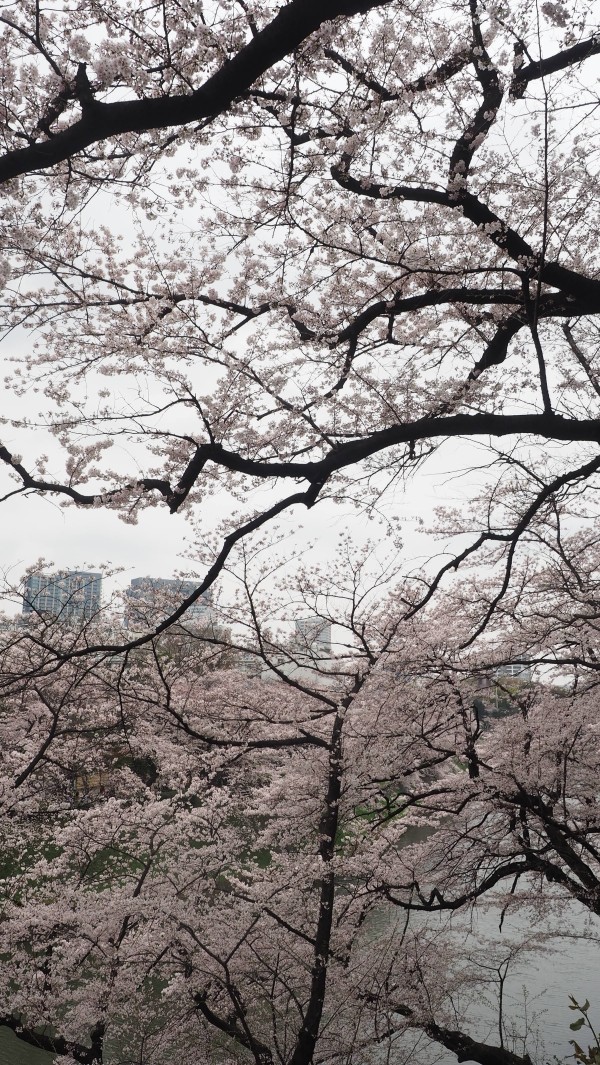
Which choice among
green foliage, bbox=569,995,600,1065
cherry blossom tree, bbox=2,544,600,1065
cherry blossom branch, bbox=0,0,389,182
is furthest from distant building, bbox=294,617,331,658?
cherry blossom branch, bbox=0,0,389,182

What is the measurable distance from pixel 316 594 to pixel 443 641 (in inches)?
66.8

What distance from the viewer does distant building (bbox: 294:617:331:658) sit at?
760 centimetres

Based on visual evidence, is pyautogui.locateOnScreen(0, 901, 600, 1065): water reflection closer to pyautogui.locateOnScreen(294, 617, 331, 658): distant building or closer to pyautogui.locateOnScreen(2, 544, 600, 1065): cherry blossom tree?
pyautogui.locateOnScreen(2, 544, 600, 1065): cherry blossom tree

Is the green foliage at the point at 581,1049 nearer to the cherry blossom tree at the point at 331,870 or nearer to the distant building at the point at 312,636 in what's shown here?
the cherry blossom tree at the point at 331,870

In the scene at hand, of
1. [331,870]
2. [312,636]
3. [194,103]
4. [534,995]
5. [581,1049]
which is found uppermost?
[312,636]

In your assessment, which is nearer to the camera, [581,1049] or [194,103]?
[194,103]

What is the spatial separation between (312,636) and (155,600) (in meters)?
1.70

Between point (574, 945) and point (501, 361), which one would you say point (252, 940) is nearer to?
point (501, 361)

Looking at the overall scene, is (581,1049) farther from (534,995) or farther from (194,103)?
(194,103)

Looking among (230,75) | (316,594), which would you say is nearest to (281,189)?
(230,75)

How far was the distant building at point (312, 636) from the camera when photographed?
24.9 feet

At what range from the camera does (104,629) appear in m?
9.05

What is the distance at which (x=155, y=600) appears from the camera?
7.87m

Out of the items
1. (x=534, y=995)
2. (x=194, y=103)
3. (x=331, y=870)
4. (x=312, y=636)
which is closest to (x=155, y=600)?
(x=312, y=636)
